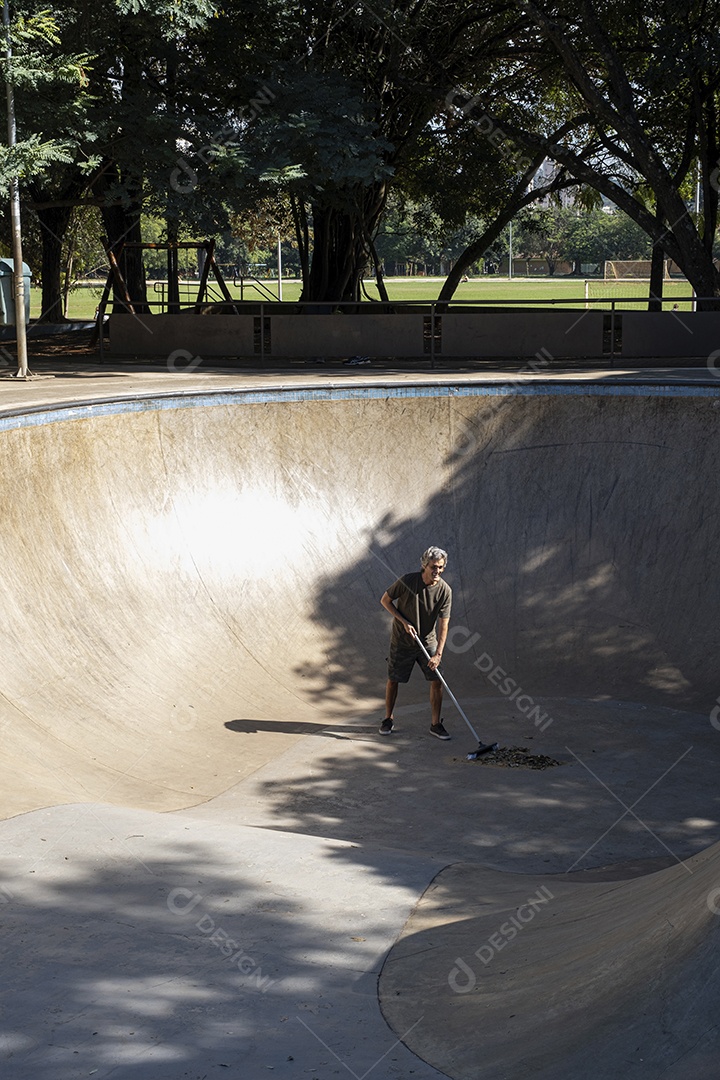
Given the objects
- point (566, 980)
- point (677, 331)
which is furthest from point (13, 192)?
point (566, 980)

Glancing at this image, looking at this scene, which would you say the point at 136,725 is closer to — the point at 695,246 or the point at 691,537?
the point at 691,537

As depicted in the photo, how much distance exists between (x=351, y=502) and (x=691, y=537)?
11.7 feet

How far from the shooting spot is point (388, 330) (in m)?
17.9

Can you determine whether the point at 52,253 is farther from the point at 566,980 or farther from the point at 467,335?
the point at 566,980

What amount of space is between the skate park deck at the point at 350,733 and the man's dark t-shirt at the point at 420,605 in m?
0.91

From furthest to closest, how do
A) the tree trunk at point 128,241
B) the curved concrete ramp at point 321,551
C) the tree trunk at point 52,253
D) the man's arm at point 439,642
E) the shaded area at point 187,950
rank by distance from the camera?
the tree trunk at point 52,253 → the tree trunk at point 128,241 → the curved concrete ramp at point 321,551 → the man's arm at point 439,642 → the shaded area at point 187,950

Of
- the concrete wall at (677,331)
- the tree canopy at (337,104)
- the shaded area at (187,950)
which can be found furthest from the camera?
the concrete wall at (677,331)

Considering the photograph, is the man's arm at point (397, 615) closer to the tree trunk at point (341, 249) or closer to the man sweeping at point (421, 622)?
the man sweeping at point (421, 622)

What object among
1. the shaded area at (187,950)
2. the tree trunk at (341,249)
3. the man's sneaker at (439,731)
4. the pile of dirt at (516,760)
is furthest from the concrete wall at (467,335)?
the shaded area at (187,950)

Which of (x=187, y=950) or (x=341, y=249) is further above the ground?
(x=341, y=249)

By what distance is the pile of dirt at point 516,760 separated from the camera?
332 inches

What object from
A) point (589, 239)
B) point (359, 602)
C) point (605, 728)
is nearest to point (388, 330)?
point (359, 602)

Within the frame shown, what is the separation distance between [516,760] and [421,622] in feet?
4.34

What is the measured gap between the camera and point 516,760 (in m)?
8.54
